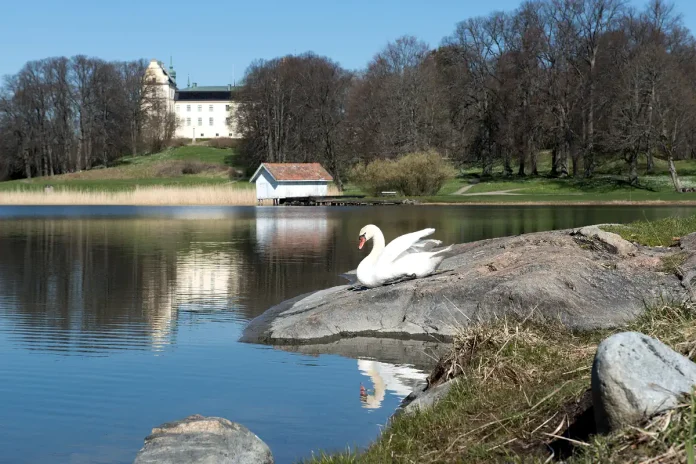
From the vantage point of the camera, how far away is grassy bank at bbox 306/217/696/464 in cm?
495

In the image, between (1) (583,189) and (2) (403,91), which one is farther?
(2) (403,91)

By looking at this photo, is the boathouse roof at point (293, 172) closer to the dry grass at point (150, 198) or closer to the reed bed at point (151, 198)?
the reed bed at point (151, 198)

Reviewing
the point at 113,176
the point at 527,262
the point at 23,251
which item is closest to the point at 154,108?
the point at 113,176

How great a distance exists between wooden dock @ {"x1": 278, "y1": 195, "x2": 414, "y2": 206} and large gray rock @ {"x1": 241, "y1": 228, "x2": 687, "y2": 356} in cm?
5476

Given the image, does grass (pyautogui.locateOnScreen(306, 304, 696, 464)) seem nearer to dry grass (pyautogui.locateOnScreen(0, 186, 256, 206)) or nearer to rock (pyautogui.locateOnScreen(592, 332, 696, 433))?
rock (pyautogui.locateOnScreen(592, 332, 696, 433))

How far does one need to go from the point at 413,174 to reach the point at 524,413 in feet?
227

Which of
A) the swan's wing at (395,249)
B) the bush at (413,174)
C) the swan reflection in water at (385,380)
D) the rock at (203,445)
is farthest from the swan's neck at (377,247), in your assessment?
the bush at (413,174)

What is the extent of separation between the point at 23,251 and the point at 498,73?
6209cm

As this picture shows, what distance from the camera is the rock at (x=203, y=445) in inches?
261

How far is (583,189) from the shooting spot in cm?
7150

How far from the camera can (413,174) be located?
246 feet

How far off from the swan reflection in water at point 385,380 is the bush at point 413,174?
63313 millimetres

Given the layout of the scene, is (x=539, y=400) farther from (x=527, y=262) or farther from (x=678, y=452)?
(x=527, y=262)

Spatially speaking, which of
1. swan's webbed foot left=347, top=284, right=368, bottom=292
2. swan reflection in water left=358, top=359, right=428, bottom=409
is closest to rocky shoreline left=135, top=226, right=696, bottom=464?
swan's webbed foot left=347, top=284, right=368, bottom=292
